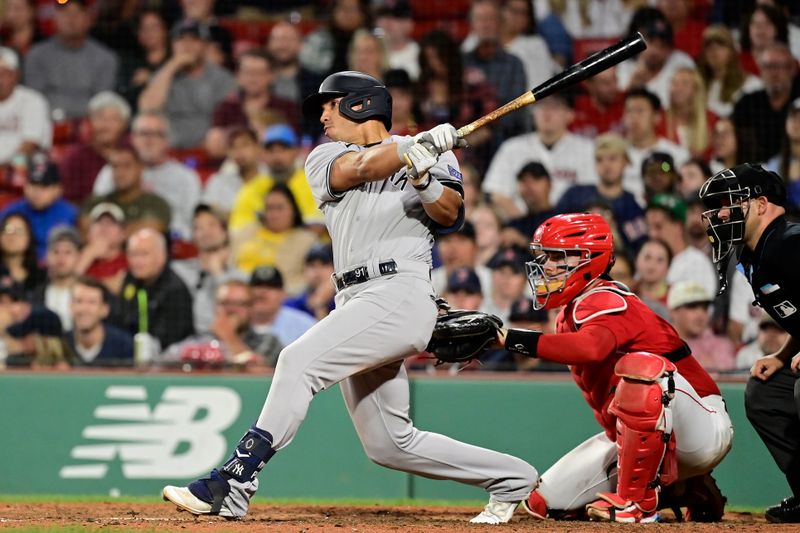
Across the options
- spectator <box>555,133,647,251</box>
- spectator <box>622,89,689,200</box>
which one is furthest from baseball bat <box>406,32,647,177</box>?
spectator <box>622,89,689,200</box>

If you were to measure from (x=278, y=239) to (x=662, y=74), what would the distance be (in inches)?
129

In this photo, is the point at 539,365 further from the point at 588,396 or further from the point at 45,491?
the point at 45,491

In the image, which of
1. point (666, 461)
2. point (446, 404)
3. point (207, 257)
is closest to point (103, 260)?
point (207, 257)

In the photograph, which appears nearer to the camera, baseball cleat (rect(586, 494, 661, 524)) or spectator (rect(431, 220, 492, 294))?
baseball cleat (rect(586, 494, 661, 524))

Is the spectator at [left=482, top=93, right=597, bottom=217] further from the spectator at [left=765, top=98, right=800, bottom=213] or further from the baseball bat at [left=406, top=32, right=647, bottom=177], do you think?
the baseball bat at [left=406, top=32, right=647, bottom=177]

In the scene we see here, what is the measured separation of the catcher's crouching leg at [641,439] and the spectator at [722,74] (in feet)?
15.3

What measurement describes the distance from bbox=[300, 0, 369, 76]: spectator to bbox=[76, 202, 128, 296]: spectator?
2.06m

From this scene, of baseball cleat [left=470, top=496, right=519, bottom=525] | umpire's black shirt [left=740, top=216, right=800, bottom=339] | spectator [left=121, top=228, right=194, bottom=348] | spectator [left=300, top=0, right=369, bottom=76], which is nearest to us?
baseball cleat [left=470, top=496, right=519, bottom=525]

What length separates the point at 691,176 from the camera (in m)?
8.14

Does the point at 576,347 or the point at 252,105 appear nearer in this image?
the point at 576,347

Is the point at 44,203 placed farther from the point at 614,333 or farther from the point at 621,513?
the point at 621,513

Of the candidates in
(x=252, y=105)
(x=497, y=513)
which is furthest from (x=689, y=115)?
(x=497, y=513)

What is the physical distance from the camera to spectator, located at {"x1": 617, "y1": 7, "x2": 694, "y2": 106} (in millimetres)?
8852

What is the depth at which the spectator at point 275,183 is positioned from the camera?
8.63m
